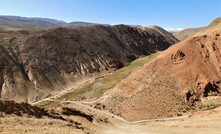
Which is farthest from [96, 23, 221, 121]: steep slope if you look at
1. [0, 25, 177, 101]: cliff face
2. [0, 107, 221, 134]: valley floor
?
[0, 25, 177, 101]: cliff face

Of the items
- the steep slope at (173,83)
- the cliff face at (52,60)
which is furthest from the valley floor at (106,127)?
the cliff face at (52,60)

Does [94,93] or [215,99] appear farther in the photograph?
[94,93]

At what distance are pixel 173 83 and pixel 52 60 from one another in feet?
247

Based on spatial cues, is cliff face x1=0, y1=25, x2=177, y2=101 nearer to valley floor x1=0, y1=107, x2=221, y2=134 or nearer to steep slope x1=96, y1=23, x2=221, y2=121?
steep slope x1=96, y1=23, x2=221, y2=121

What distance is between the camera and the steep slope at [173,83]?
236 feet

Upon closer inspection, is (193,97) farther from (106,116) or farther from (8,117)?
(8,117)

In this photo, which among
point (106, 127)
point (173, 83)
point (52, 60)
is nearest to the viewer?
point (106, 127)

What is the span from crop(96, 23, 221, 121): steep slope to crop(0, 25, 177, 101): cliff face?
4765cm

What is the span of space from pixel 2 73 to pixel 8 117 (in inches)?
3512

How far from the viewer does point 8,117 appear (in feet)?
136

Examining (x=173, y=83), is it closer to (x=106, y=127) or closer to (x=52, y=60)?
(x=106, y=127)

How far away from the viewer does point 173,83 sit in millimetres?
75062

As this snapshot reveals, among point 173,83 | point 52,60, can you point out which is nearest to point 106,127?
point 173,83

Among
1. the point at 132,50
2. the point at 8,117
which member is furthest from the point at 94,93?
the point at 132,50
